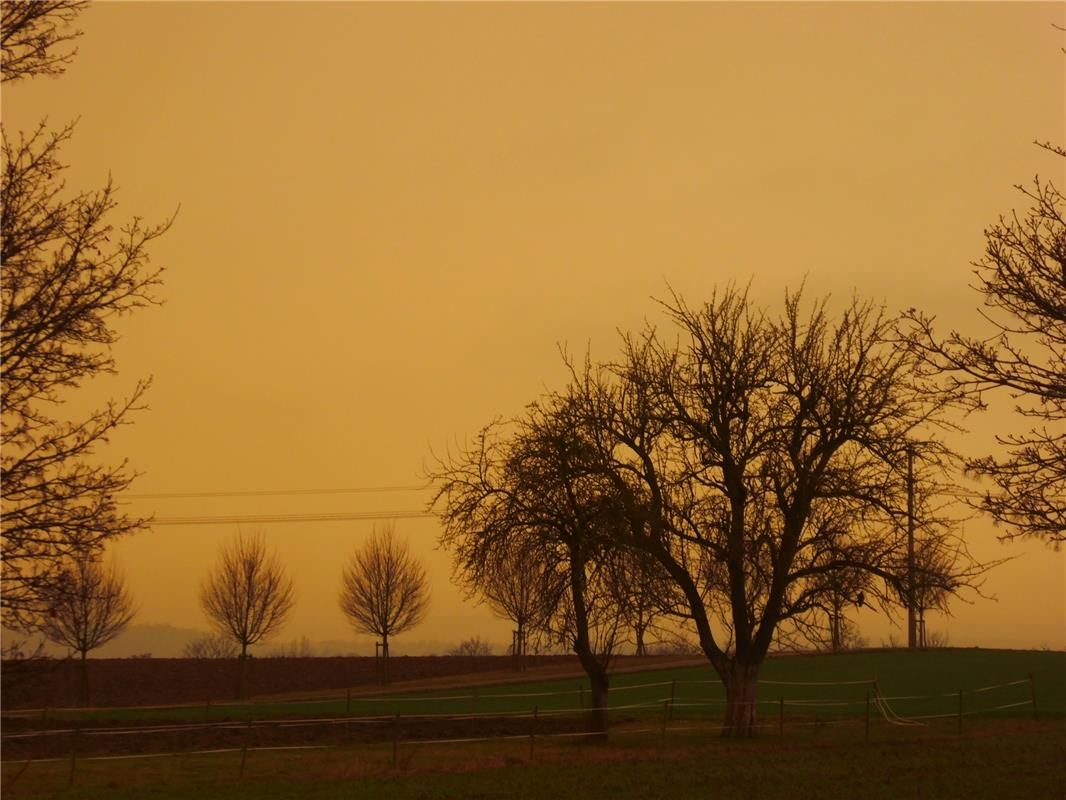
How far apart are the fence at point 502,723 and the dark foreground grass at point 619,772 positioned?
546 mm

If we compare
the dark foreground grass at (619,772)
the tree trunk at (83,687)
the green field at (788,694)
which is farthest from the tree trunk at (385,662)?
the dark foreground grass at (619,772)

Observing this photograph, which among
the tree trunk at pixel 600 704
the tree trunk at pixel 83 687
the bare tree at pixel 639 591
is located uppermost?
the bare tree at pixel 639 591

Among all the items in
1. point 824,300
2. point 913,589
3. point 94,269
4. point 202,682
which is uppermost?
point 824,300

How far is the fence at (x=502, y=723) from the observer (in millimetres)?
29594

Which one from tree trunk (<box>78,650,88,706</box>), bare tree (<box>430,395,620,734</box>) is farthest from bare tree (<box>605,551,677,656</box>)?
tree trunk (<box>78,650,88,706</box>)

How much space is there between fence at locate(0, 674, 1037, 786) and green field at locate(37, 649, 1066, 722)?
0.58 ft

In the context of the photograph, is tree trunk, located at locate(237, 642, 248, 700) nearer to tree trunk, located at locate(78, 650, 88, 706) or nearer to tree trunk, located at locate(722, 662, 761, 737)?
tree trunk, located at locate(78, 650, 88, 706)

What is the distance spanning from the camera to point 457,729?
36.2 m

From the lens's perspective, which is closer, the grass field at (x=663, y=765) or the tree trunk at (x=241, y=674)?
the grass field at (x=663, y=765)

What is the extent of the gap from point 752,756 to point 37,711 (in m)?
29.0

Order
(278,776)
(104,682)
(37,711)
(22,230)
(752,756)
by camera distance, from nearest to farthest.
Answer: (22,230) < (278,776) < (752,756) < (37,711) < (104,682)

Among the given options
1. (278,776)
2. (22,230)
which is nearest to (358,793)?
(278,776)

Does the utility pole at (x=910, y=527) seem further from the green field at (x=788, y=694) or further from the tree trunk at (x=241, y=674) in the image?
the tree trunk at (x=241, y=674)

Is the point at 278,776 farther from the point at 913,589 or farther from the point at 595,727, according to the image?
the point at 913,589
